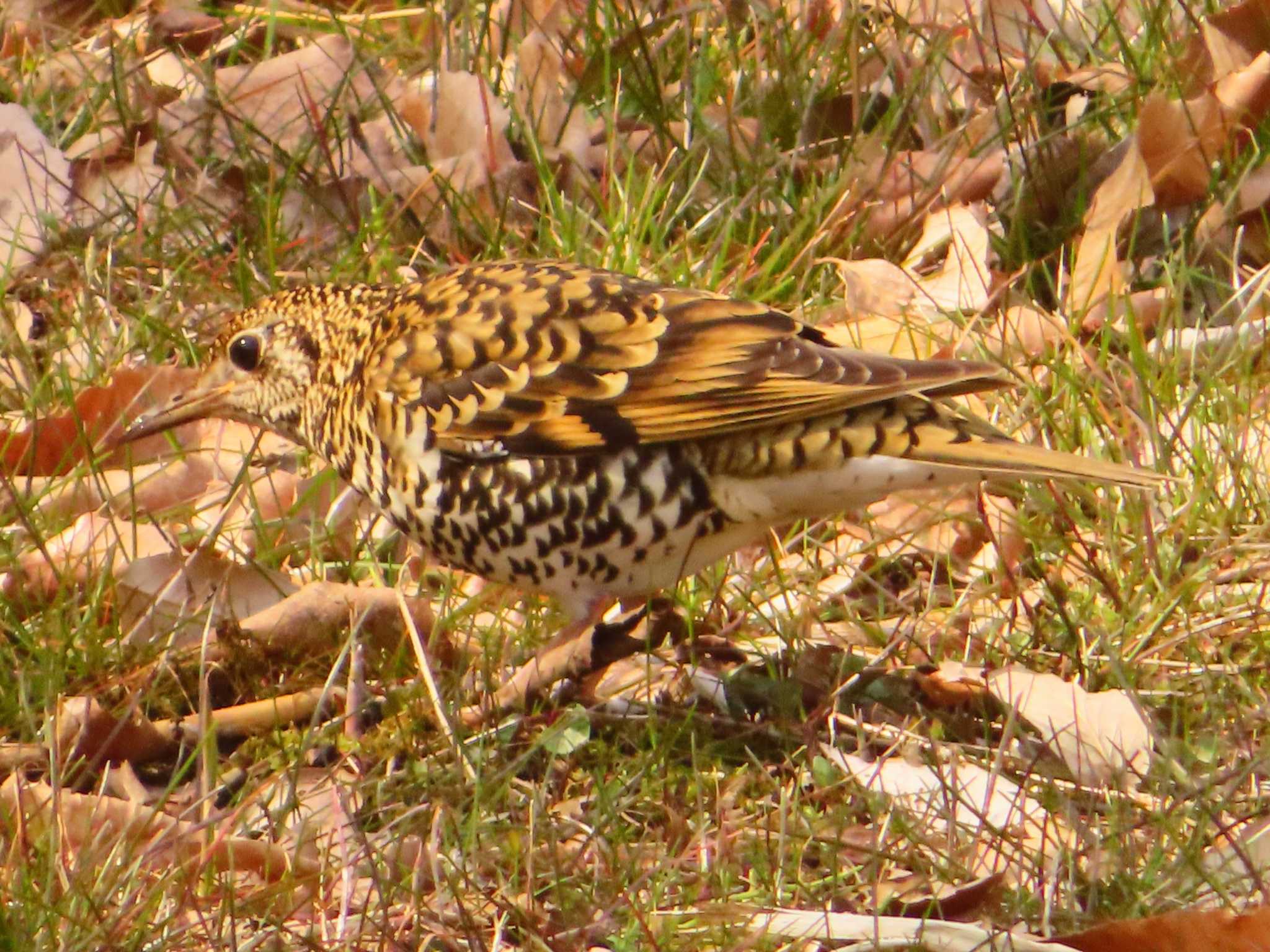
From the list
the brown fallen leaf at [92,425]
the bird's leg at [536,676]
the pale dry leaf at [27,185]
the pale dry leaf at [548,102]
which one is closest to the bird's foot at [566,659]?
the bird's leg at [536,676]

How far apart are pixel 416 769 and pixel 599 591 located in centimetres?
55

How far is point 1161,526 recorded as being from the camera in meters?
3.95

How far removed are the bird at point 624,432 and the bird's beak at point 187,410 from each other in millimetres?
408

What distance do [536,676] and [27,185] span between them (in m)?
2.53

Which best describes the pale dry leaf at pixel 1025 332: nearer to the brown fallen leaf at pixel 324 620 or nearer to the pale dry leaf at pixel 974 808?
the pale dry leaf at pixel 974 808

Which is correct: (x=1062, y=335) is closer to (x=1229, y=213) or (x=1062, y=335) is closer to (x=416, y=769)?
(x=1229, y=213)

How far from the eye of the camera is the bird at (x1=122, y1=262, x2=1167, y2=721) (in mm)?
3643

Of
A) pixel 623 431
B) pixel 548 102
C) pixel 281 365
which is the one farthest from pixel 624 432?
pixel 548 102

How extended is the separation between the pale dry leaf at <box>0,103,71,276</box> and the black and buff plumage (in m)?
1.73

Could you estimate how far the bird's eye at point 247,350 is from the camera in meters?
4.20

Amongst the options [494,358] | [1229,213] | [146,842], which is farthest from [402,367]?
[1229,213]

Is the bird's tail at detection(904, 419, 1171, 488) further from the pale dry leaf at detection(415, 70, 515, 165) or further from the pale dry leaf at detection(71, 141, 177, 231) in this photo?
the pale dry leaf at detection(71, 141, 177, 231)

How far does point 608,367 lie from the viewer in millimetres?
3756

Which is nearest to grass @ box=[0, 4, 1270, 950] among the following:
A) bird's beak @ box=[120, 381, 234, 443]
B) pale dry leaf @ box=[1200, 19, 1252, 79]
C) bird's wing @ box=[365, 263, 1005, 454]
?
pale dry leaf @ box=[1200, 19, 1252, 79]
